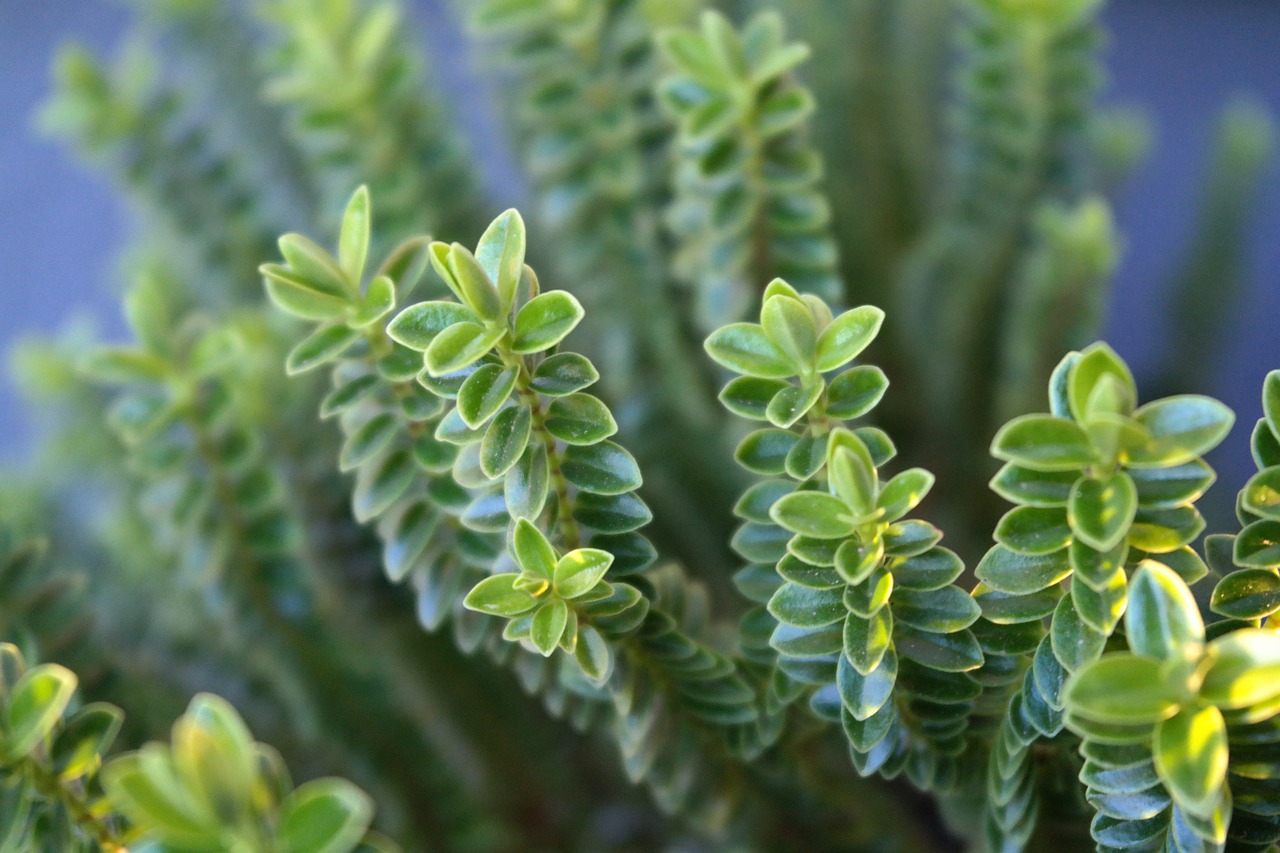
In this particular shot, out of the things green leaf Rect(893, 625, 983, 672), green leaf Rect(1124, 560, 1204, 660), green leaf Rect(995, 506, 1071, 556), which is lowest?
green leaf Rect(893, 625, 983, 672)

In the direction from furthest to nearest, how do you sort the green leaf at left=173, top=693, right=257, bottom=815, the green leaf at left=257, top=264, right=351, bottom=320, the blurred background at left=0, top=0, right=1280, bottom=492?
the blurred background at left=0, top=0, right=1280, bottom=492
the green leaf at left=257, top=264, right=351, bottom=320
the green leaf at left=173, top=693, right=257, bottom=815

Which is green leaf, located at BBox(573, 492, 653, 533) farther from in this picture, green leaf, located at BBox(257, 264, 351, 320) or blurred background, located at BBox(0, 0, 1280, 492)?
blurred background, located at BBox(0, 0, 1280, 492)

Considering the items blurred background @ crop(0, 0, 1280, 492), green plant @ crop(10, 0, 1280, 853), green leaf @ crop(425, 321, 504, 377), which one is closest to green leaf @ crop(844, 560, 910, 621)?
green plant @ crop(10, 0, 1280, 853)

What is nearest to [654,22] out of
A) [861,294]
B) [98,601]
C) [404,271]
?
[861,294]

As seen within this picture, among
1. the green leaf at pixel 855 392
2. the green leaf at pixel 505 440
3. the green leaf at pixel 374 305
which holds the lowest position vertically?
the green leaf at pixel 855 392

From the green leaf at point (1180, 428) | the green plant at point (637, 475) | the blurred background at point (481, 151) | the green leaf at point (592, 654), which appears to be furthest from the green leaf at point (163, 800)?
the blurred background at point (481, 151)

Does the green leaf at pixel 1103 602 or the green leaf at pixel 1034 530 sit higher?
the green leaf at pixel 1034 530

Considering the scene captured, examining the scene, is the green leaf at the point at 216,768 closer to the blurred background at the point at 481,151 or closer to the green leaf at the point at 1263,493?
the green leaf at the point at 1263,493
